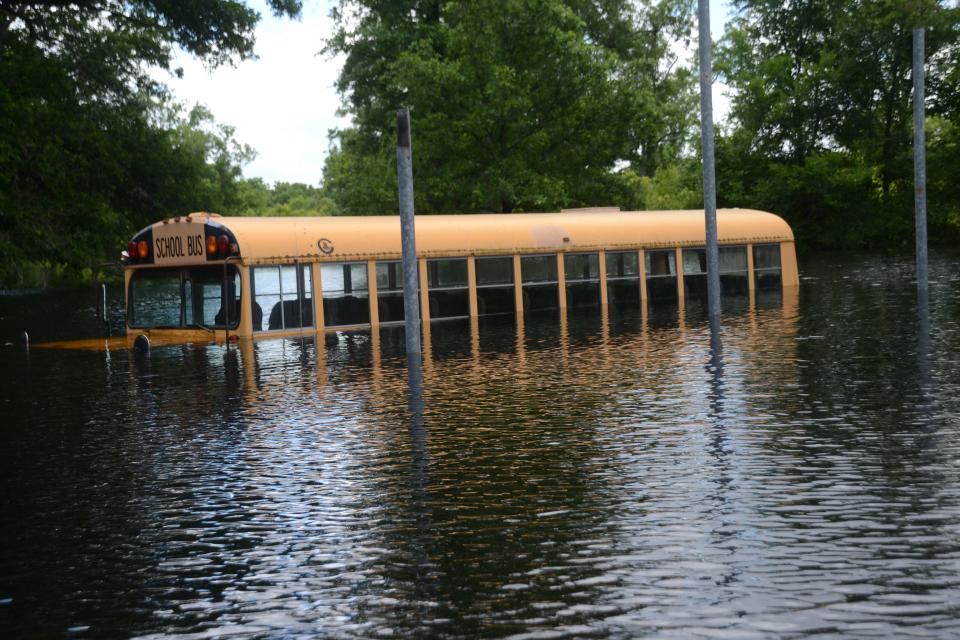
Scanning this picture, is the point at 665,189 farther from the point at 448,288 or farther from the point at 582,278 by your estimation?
the point at 448,288

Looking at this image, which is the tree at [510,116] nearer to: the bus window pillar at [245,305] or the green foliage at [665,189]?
the green foliage at [665,189]

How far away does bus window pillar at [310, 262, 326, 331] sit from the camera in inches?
1111

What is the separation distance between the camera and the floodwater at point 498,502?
21.0 feet

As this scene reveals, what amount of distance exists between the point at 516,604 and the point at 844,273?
4992 cm

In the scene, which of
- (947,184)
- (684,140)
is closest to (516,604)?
(684,140)

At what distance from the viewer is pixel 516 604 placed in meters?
6.48

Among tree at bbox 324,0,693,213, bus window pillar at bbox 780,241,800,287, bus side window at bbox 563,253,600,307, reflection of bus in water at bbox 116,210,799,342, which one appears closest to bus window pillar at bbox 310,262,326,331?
reflection of bus in water at bbox 116,210,799,342

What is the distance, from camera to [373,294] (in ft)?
97.4

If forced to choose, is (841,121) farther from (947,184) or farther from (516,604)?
(516,604)

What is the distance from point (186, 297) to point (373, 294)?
14.5ft

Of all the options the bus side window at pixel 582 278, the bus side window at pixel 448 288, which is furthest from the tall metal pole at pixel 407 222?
the bus side window at pixel 582 278

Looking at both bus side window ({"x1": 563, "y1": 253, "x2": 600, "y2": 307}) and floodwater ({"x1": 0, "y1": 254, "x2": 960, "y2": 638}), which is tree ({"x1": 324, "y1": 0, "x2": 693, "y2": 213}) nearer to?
bus side window ({"x1": 563, "y1": 253, "x2": 600, "y2": 307})

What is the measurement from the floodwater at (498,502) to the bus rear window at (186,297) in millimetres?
7469

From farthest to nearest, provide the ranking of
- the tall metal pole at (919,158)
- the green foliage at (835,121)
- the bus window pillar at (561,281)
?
the green foliage at (835,121) → the bus window pillar at (561,281) → the tall metal pole at (919,158)
